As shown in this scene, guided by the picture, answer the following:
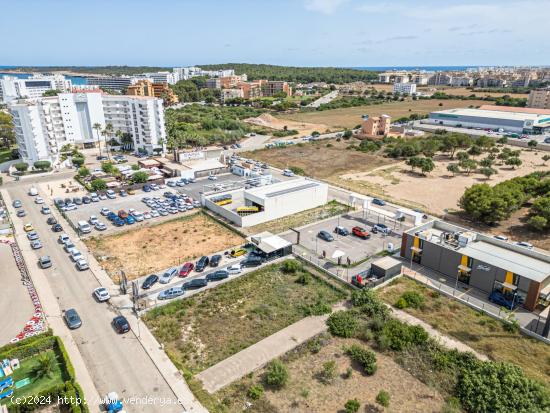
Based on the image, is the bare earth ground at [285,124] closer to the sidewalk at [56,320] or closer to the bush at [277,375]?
the sidewalk at [56,320]

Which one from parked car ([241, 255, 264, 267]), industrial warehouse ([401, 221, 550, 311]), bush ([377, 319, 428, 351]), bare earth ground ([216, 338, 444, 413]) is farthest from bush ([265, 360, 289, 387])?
industrial warehouse ([401, 221, 550, 311])

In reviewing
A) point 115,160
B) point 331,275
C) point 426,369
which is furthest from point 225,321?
point 115,160

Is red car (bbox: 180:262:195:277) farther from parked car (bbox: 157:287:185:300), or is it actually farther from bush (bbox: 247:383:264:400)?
bush (bbox: 247:383:264:400)

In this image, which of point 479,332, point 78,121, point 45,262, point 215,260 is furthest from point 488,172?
point 78,121

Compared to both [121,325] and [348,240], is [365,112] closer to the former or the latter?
[348,240]

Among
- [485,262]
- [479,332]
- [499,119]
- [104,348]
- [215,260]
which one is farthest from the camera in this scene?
[499,119]

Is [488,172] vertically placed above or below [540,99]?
below

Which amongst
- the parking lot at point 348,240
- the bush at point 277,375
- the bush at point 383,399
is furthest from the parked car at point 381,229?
the bush at point 277,375
